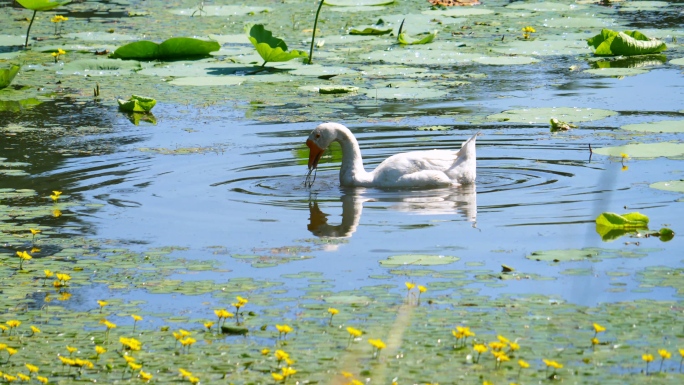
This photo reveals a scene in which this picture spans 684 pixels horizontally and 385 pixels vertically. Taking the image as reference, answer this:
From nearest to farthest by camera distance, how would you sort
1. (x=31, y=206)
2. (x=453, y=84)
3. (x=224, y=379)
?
(x=224, y=379), (x=31, y=206), (x=453, y=84)

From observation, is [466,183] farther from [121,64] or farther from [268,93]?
[121,64]

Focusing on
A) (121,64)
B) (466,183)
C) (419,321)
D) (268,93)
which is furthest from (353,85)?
(419,321)

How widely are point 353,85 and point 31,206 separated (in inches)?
190

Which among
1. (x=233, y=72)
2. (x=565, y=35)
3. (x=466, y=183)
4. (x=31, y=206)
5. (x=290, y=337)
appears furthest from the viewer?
(x=565, y=35)

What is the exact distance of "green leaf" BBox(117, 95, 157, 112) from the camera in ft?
34.6

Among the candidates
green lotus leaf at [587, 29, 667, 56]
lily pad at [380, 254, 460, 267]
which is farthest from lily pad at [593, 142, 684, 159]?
green lotus leaf at [587, 29, 667, 56]

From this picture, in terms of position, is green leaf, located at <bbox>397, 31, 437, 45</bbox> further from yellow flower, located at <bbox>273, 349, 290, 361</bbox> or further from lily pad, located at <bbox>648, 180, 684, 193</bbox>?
yellow flower, located at <bbox>273, 349, 290, 361</bbox>

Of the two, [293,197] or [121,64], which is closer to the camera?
[293,197]

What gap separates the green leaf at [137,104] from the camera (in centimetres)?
1055

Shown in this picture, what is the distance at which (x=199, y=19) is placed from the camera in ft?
52.7

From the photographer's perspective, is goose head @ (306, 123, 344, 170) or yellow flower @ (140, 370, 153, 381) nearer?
yellow flower @ (140, 370, 153, 381)

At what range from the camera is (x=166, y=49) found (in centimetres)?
1282

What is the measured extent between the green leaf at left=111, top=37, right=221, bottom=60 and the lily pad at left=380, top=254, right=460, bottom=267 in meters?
7.46

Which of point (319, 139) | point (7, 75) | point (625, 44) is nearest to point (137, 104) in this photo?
point (7, 75)
